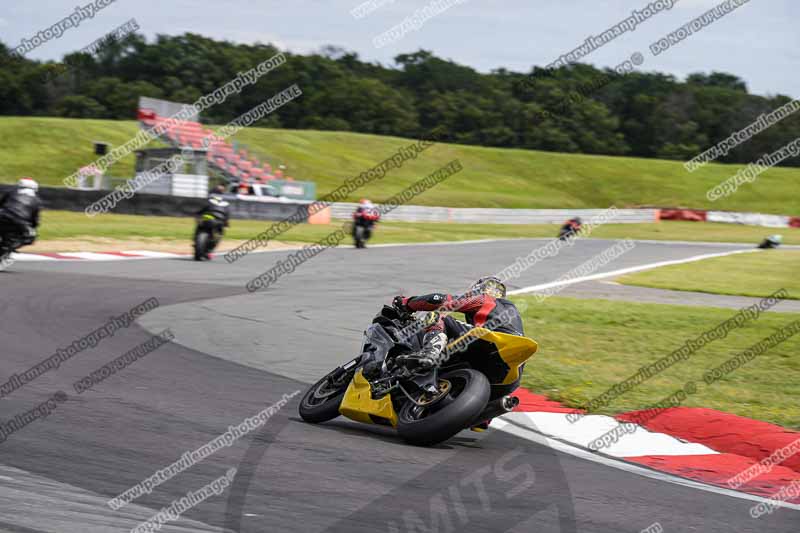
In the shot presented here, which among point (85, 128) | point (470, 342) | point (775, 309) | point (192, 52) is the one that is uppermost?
point (192, 52)

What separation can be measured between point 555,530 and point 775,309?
14.1 meters

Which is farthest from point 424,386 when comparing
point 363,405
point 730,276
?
point 730,276

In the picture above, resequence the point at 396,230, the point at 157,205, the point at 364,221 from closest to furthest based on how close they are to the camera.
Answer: the point at 364,221
the point at 157,205
the point at 396,230

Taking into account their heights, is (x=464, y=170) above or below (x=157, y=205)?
above

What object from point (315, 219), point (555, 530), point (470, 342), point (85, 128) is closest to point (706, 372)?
point (470, 342)

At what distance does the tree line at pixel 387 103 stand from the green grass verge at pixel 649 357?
67.6m

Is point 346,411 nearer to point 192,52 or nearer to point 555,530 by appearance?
point 555,530

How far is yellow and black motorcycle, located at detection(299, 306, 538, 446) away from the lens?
6348 mm

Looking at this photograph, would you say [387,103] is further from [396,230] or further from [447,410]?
[447,410]

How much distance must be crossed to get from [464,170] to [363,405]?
64015 millimetres

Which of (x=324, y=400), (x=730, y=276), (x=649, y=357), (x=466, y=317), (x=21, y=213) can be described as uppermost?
(x=21, y=213)

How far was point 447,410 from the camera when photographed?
20.7 ft

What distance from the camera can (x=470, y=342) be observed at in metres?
6.61

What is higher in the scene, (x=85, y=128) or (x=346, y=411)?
(x=85, y=128)
